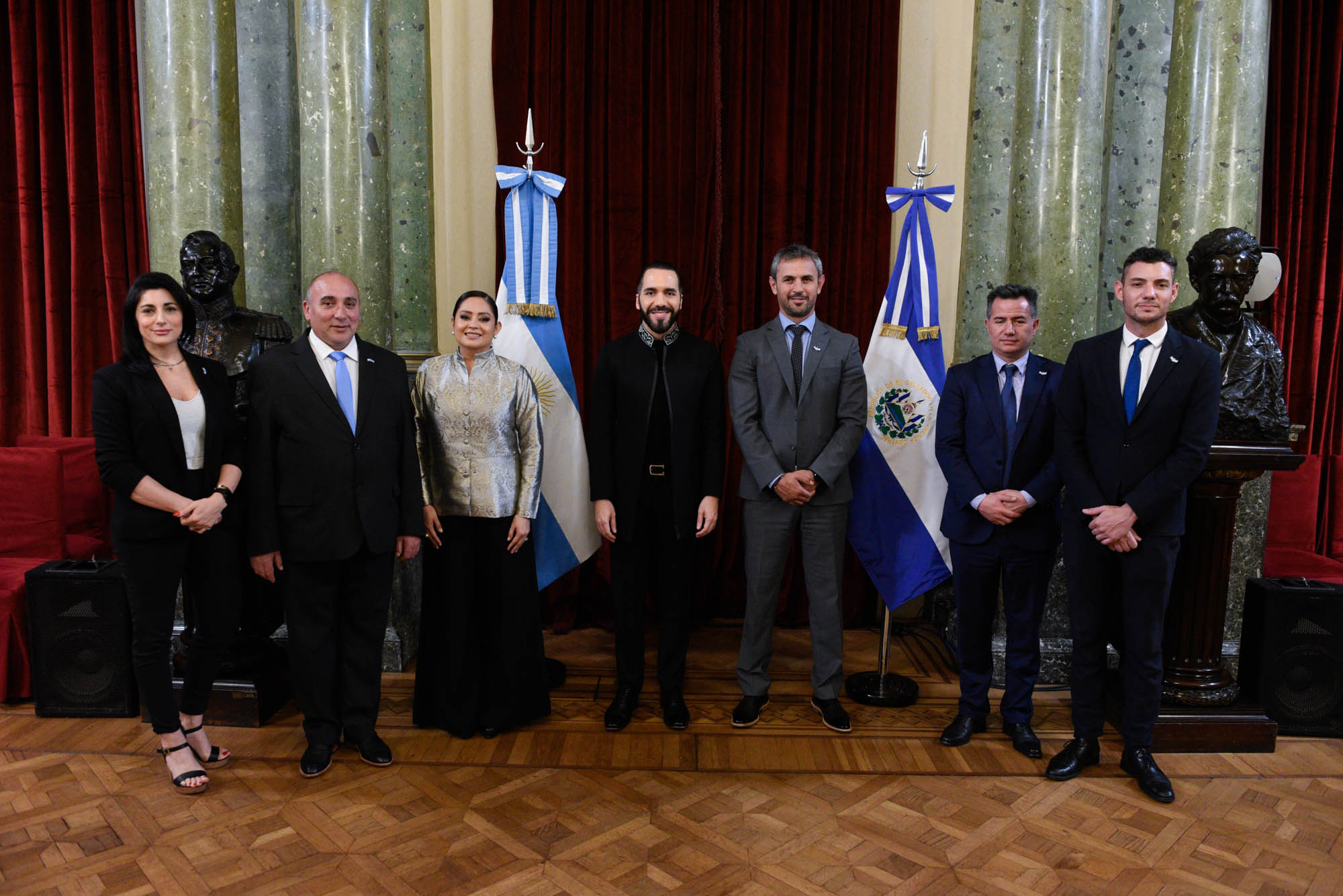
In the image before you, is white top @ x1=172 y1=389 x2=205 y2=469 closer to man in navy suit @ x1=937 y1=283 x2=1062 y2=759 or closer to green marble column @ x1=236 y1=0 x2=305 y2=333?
green marble column @ x1=236 y1=0 x2=305 y2=333

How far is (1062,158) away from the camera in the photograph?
11.7ft

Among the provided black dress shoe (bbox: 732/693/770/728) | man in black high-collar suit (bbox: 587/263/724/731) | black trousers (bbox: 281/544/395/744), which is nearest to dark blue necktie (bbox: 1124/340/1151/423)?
man in black high-collar suit (bbox: 587/263/724/731)

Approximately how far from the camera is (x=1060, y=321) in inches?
140

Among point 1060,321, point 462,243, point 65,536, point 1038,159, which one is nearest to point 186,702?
point 65,536

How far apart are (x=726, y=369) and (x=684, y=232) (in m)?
0.72

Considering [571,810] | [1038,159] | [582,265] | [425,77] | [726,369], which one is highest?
[425,77]

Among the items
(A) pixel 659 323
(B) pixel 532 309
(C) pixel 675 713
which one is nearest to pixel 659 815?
(C) pixel 675 713

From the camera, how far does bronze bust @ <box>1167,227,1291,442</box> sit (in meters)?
2.85

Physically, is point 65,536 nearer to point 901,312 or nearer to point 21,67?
point 21,67

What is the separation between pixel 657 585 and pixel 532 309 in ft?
4.02

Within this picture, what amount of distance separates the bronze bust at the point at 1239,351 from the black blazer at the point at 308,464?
9.30 ft

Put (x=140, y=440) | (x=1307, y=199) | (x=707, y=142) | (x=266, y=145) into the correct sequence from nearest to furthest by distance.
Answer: (x=140, y=440) → (x=266, y=145) → (x=707, y=142) → (x=1307, y=199)

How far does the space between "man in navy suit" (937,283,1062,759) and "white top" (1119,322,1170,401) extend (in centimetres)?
28

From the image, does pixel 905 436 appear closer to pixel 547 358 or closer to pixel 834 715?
pixel 834 715
